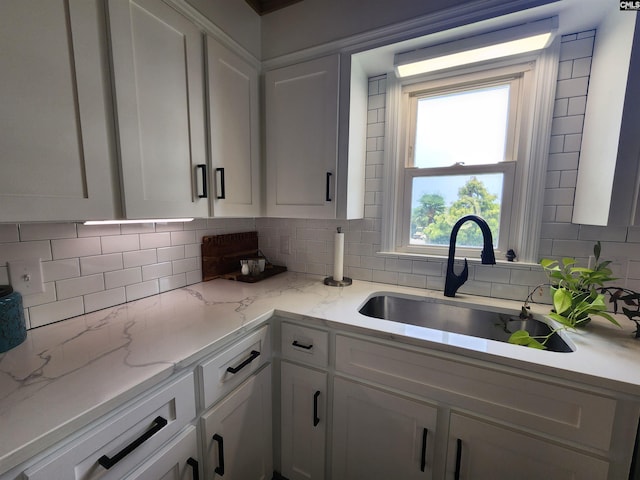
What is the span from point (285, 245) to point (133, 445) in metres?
1.34

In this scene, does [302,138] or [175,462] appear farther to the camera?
[302,138]

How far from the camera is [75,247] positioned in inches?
42.6

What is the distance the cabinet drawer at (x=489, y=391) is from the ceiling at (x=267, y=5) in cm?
172

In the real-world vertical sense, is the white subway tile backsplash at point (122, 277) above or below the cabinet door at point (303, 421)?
above

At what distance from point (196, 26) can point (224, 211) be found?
79 cm

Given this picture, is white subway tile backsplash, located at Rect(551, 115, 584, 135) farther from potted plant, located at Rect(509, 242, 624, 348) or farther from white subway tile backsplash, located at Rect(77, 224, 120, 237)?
white subway tile backsplash, located at Rect(77, 224, 120, 237)

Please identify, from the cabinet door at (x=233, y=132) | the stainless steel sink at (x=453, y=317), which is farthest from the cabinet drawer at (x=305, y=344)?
the cabinet door at (x=233, y=132)

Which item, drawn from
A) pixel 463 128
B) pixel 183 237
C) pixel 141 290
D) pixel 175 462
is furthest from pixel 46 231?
pixel 463 128

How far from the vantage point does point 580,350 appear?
88 cm

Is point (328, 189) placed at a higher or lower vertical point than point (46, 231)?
higher

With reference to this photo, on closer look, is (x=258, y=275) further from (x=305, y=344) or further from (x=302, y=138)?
(x=302, y=138)

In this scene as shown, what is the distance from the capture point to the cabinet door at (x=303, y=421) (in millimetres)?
1167

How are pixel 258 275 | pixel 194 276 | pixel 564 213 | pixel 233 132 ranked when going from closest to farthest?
1. pixel 564 213
2. pixel 233 132
3. pixel 194 276
4. pixel 258 275

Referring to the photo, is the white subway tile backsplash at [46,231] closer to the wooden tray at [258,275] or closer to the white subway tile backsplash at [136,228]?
the white subway tile backsplash at [136,228]
